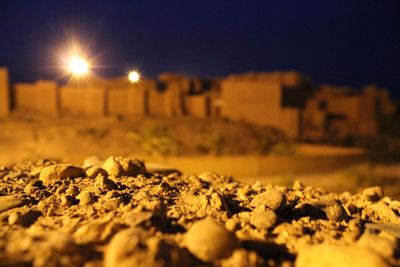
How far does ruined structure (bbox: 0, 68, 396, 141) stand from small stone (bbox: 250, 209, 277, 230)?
1947 cm

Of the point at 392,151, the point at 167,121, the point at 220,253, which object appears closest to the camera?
the point at 220,253

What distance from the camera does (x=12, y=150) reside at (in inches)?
629

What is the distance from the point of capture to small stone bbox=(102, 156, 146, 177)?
3.61 m

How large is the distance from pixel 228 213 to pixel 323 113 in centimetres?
2124

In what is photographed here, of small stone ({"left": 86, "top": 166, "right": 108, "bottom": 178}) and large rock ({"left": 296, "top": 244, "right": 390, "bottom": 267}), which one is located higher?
small stone ({"left": 86, "top": 166, "right": 108, "bottom": 178})

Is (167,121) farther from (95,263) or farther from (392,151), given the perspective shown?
(95,263)

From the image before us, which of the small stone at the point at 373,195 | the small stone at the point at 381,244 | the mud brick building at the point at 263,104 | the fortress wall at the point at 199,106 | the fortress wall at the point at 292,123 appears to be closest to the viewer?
the small stone at the point at 381,244

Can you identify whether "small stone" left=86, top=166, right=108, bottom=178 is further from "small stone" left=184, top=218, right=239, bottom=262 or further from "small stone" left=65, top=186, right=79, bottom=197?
"small stone" left=184, top=218, right=239, bottom=262

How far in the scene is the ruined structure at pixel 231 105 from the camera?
22.2 meters

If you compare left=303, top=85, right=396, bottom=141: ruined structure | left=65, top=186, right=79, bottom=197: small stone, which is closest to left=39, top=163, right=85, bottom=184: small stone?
left=65, top=186, right=79, bottom=197: small stone

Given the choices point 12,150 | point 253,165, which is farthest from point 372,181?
point 12,150

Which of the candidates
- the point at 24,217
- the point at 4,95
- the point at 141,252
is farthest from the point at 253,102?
the point at 141,252

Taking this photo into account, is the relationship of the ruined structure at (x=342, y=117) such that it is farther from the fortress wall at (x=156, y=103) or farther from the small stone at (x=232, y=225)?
the small stone at (x=232, y=225)

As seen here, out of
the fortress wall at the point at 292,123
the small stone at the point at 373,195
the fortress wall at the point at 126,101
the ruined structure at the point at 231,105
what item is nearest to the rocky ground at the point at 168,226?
the small stone at the point at 373,195
